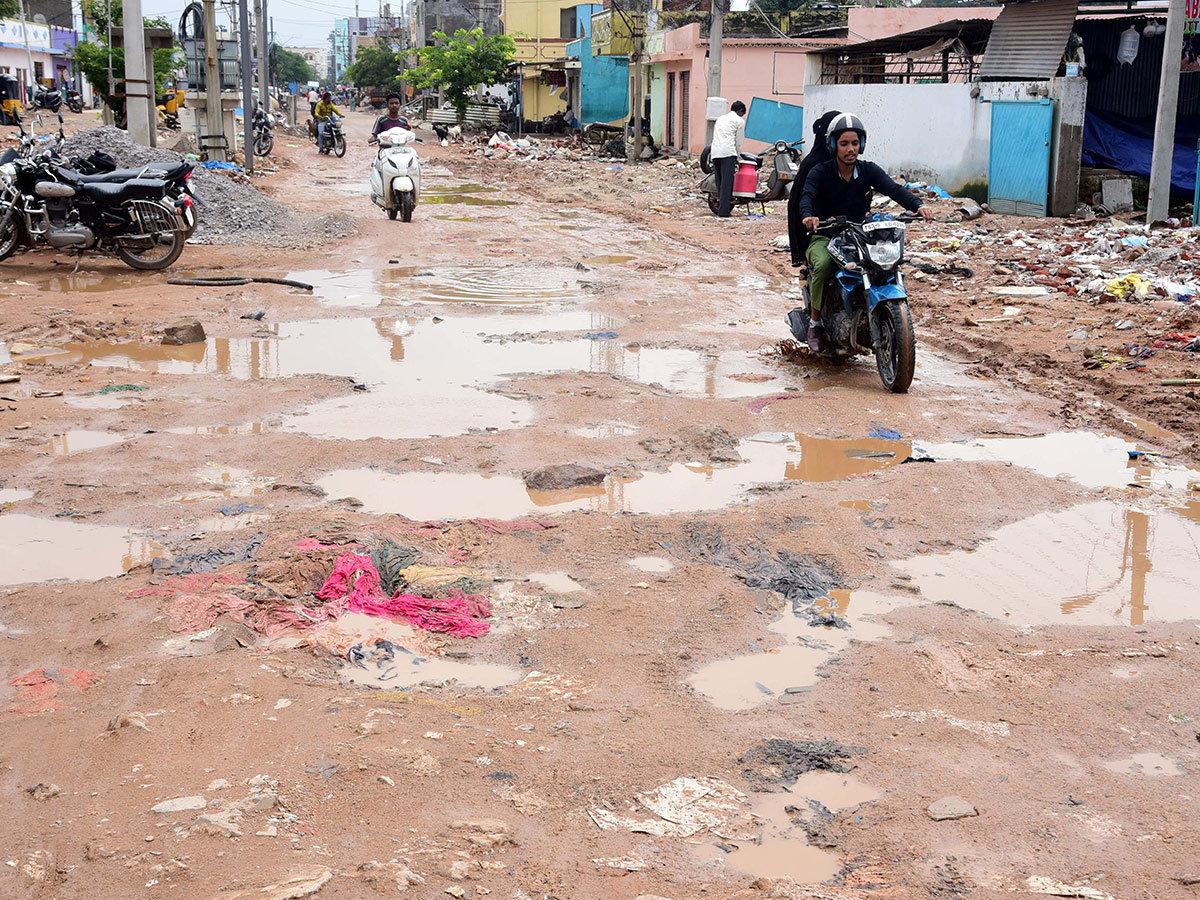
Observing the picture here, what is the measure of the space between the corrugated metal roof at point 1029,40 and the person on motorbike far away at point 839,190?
1177 centimetres

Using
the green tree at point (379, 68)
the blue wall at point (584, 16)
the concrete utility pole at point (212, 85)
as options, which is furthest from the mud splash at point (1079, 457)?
the green tree at point (379, 68)

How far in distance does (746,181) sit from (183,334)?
38.7 feet

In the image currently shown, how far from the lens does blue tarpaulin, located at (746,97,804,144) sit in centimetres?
2756

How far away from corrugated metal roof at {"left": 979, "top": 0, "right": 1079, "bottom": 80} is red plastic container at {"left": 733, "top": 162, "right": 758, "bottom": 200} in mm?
4400

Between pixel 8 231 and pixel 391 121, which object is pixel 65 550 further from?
pixel 391 121

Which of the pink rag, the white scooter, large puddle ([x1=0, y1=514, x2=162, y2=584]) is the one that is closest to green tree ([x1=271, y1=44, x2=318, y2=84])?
the white scooter

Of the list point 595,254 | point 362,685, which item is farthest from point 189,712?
point 595,254

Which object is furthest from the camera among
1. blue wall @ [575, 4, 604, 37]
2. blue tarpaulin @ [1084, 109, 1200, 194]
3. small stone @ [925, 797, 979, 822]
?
blue wall @ [575, 4, 604, 37]

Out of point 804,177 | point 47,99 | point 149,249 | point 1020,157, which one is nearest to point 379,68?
point 47,99

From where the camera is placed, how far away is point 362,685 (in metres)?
3.34

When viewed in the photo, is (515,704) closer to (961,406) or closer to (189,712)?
(189,712)

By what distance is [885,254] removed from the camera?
678 cm

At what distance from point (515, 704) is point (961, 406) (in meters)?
4.36

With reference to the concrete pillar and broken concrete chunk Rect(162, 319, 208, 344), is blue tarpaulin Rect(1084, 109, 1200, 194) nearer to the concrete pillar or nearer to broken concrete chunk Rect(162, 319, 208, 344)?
the concrete pillar
